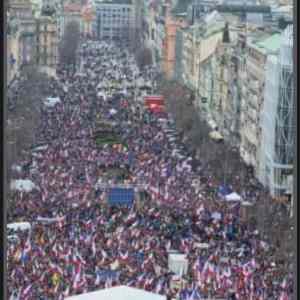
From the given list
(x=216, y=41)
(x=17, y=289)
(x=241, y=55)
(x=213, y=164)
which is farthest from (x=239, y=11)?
(x=17, y=289)

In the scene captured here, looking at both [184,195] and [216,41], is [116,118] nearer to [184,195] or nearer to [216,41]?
[216,41]

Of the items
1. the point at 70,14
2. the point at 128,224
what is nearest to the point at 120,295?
the point at 128,224

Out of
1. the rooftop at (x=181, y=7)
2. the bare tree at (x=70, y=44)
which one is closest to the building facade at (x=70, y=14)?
the bare tree at (x=70, y=44)

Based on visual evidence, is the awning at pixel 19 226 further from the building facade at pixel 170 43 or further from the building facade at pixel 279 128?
the building facade at pixel 170 43

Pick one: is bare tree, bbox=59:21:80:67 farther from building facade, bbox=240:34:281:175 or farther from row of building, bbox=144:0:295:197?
building facade, bbox=240:34:281:175

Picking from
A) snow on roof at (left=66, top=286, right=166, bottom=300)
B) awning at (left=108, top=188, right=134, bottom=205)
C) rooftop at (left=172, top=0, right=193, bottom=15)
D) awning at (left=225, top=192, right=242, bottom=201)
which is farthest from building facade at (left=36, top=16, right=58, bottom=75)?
snow on roof at (left=66, top=286, right=166, bottom=300)

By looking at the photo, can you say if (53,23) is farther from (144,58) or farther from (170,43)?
(170,43)
